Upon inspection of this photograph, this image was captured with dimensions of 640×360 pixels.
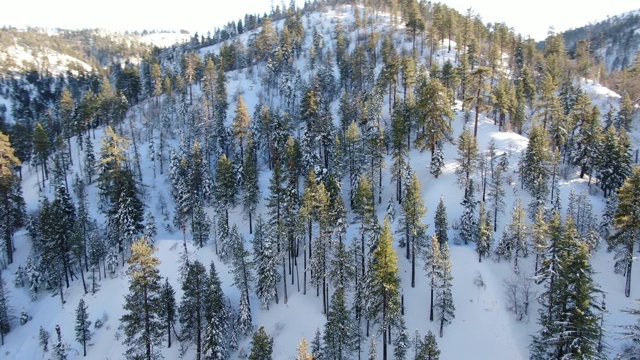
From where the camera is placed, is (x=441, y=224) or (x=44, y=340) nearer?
(x=441, y=224)

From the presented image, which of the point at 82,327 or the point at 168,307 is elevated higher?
the point at 168,307

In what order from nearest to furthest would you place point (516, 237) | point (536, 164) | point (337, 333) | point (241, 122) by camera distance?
point (337, 333), point (516, 237), point (536, 164), point (241, 122)

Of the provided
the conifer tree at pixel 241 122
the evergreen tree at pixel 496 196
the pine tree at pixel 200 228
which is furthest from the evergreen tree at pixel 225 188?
the evergreen tree at pixel 496 196

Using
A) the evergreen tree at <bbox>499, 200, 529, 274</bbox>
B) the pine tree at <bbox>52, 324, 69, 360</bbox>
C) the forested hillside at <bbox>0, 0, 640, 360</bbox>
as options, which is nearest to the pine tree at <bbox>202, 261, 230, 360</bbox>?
the forested hillside at <bbox>0, 0, 640, 360</bbox>

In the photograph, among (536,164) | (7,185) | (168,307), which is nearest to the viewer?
(168,307)

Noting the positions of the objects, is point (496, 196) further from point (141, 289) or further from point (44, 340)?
point (44, 340)

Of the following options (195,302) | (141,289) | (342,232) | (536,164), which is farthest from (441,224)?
(141,289)

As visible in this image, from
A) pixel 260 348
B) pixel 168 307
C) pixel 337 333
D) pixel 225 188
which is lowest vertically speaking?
pixel 168 307

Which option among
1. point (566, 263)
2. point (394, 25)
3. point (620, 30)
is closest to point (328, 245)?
point (566, 263)

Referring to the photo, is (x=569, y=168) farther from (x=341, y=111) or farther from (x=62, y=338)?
(x=62, y=338)
